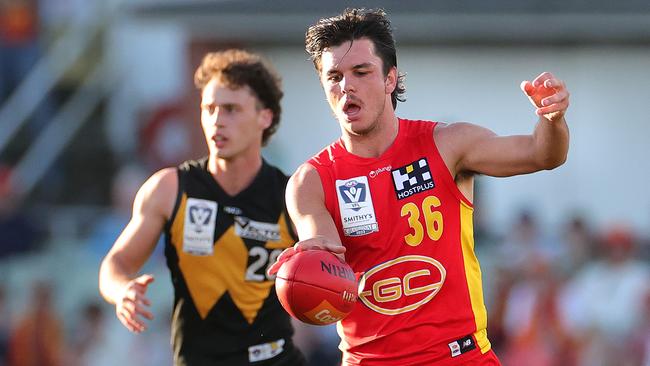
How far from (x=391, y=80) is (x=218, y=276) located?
1.66 m

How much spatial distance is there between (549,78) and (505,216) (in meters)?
8.92

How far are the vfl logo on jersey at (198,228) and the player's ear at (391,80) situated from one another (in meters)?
1.55

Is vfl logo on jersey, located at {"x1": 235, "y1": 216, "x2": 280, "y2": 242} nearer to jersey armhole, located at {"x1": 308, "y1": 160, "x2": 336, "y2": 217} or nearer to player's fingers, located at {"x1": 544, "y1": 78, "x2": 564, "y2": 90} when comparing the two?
jersey armhole, located at {"x1": 308, "y1": 160, "x2": 336, "y2": 217}

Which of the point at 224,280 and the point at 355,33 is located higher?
the point at 355,33

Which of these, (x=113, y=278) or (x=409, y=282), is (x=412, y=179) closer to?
(x=409, y=282)

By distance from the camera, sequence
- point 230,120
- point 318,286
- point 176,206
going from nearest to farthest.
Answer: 1. point 318,286
2. point 176,206
3. point 230,120

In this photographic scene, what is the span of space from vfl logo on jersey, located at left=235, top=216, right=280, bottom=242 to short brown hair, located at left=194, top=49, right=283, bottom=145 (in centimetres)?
72

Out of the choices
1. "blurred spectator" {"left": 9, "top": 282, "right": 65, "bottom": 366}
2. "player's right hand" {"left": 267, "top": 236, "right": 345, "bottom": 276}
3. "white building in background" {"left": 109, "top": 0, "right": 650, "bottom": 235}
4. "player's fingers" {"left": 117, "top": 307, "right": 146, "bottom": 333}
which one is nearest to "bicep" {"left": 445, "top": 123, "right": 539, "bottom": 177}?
"player's right hand" {"left": 267, "top": 236, "right": 345, "bottom": 276}

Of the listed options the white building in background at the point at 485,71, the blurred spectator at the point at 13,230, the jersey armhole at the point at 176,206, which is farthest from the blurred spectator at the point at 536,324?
the blurred spectator at the point at 13,230

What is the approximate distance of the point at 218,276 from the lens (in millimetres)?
6957

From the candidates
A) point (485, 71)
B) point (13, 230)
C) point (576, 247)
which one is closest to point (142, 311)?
point (576, 247)

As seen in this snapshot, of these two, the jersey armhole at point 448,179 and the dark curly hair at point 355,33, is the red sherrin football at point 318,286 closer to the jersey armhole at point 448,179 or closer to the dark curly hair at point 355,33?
the jersey armhole at point 448,179

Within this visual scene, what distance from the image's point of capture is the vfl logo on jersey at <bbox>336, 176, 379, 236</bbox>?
570cm

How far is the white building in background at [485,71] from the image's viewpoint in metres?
14.4
